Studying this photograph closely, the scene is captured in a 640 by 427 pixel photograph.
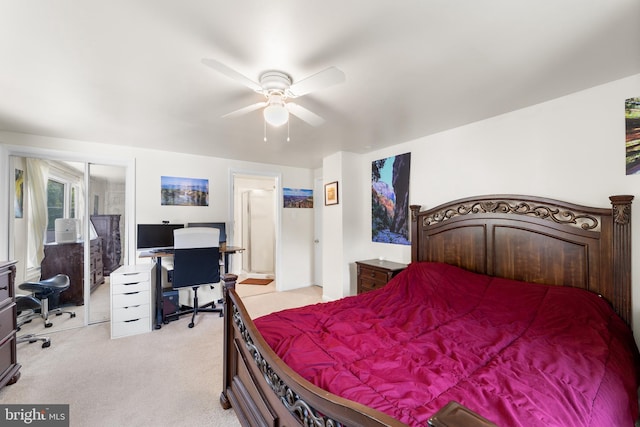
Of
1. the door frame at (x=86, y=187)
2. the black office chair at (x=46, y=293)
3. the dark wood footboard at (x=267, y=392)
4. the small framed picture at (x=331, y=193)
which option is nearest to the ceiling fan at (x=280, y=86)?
the dark wood footboard at (x=267, y=392)

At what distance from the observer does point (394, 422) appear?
2.11 feet

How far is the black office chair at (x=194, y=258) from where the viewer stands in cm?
321

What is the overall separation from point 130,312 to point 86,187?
5.66 ft

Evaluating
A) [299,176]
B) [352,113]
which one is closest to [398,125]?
[352,113]

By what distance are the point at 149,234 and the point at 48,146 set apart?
1.53m

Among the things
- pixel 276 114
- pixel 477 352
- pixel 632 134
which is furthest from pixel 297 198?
pixel 632 134

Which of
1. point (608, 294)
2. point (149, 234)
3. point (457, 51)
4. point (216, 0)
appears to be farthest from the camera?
point (149, 234)

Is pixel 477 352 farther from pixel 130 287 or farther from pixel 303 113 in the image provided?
pixel 130 287

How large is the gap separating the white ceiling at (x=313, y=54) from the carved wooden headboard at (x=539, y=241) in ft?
3.04

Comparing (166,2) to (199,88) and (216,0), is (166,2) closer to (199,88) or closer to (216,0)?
(216,0)

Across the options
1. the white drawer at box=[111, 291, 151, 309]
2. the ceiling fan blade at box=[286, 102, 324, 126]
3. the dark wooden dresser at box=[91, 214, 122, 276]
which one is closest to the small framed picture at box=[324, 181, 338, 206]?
the ceiling fan blade at box=[286, 102, 324, 126]

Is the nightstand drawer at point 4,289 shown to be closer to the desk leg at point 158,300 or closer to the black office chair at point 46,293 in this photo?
the black office chair at point 46,293

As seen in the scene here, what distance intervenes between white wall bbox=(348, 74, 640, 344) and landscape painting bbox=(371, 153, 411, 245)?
1.00ft

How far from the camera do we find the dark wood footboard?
76cm
